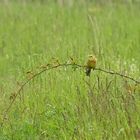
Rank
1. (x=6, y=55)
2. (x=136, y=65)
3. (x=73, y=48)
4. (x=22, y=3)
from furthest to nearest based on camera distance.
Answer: (x=22, y=3), (x=6, y=55), (x=73, y=48), (x=136, y=65)

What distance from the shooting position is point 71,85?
15.0 feet

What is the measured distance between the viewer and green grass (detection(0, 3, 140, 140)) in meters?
3.84

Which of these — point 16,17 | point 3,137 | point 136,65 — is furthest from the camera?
point 16,17

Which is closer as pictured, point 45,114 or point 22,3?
point 45,114

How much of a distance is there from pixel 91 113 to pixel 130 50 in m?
2.32

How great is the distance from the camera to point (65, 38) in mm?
6891

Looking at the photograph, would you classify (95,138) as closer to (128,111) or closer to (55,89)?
(128,111)

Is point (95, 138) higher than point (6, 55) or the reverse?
the reverse

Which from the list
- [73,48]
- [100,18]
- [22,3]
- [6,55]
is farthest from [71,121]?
[22,3]

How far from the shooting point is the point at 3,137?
392cm

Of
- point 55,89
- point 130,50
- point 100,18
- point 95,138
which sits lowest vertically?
point 95,138

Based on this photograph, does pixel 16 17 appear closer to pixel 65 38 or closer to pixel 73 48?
pixel 65 38

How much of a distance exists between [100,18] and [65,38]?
133 cm

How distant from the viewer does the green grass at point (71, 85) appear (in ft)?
12.6
